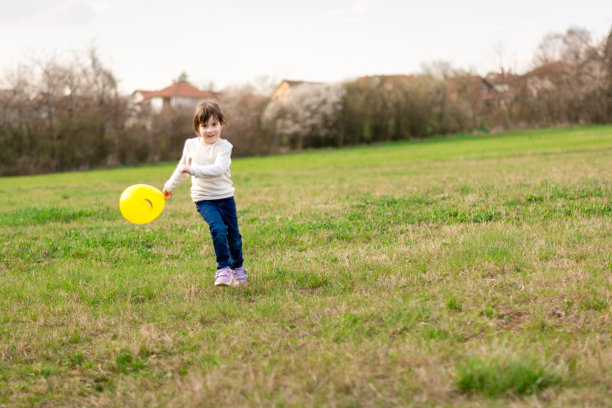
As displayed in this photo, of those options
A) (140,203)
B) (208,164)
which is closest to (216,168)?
(208,164)

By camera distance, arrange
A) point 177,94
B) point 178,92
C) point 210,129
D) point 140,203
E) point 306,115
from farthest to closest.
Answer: point 178,92
point 177,94
point 306,115
point 140,203
point 210,129

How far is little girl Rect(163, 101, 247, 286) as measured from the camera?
5.60 meters

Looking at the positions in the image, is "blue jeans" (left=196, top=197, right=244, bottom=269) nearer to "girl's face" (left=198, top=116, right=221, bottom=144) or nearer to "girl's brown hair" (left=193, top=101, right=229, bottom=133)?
"girl's face" (left=198, top=116, right=221, bottom=144)

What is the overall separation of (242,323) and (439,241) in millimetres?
3484

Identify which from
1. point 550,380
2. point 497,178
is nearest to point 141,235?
point 550,380

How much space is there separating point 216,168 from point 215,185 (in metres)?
0.29

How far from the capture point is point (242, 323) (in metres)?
4.40

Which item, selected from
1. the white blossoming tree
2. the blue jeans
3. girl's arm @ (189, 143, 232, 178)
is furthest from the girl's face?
the white blossoming tree

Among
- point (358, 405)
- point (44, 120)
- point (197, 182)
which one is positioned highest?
point (44, 120)

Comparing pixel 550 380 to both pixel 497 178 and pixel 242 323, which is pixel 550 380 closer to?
pixel 242 323

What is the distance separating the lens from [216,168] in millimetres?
5523

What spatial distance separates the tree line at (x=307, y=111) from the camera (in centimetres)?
4025

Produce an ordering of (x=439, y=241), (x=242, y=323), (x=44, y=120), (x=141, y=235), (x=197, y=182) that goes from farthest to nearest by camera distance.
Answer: (x=44, y=120)
(x=141, y=235)
(x=439, y=241)
(x=197, y=182)
(x=242, y=323)

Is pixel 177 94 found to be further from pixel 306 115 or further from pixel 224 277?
pixel 224 277
